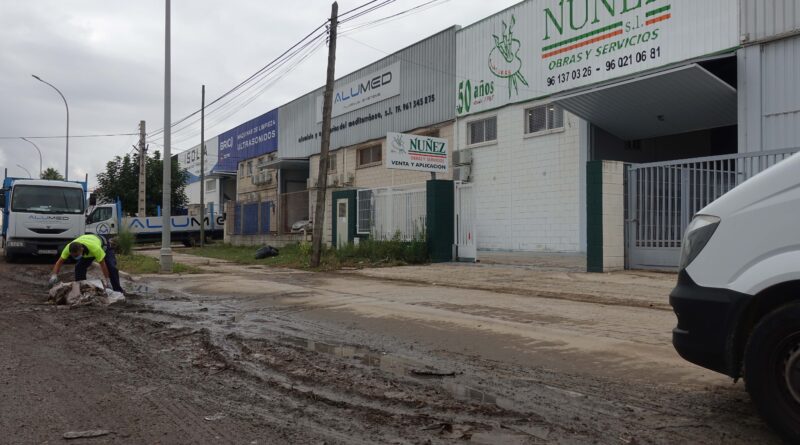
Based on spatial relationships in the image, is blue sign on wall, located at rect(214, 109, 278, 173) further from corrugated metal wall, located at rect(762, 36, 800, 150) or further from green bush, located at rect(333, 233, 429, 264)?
corrugated metal wall, located at rect(762, 36, 800, 150)

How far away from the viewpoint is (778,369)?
3088mm

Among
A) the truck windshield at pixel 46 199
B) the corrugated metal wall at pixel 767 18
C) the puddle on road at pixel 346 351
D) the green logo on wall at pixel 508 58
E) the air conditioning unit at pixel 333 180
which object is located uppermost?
the green logo on wall at pixel 508 58

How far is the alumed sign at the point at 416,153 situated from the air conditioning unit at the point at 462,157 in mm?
1930

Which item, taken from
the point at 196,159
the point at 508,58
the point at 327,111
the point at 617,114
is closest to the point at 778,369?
the point at 617,114

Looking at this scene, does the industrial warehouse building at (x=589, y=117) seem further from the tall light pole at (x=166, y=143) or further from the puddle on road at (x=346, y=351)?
the puddle on road at (x=346, y=351)

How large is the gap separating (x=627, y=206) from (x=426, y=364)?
29.4 feet

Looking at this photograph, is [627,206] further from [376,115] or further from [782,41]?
[376,115]

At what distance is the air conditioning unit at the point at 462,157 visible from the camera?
20312 mm

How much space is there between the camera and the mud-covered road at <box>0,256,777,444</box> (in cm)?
354

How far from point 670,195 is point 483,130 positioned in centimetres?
897

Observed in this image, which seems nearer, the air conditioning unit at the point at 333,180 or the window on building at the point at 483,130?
the window on building at the point at 483,130

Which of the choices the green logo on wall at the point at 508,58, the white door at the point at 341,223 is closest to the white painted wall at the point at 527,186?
the green logo on wall at the point at 508,58

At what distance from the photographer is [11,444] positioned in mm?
3338

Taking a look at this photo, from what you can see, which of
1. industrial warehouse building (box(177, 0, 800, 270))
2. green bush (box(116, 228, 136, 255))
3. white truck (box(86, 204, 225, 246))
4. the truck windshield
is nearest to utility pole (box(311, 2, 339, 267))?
industrial warehouse building (box(177, 0, 800, 270))
